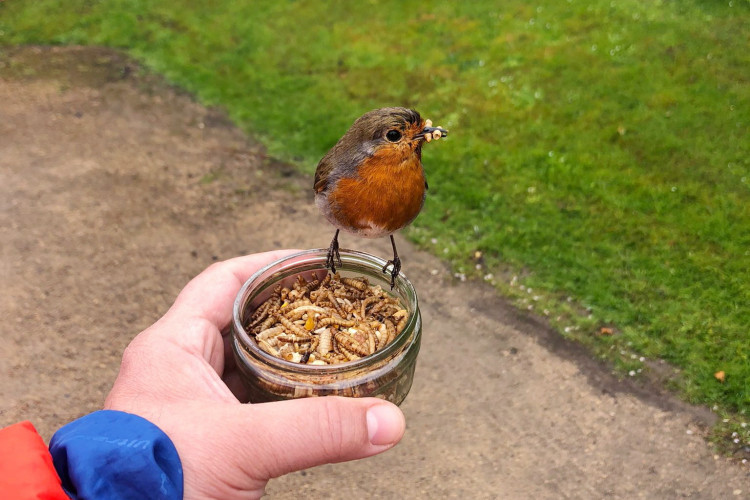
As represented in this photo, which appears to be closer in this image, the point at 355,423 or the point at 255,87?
the point at 355,423

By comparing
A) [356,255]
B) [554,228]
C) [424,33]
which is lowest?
[554,228]

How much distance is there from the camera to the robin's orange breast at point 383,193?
1.97 metres

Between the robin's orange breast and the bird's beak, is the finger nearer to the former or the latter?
the robin's orange breast

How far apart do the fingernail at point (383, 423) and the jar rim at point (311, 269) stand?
0.13 metres

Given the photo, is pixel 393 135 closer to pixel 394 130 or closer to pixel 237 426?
pixel 394 130

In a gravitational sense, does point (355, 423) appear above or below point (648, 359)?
above

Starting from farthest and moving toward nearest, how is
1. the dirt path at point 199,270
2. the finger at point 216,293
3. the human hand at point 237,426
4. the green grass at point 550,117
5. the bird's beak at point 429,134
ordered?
the green grass at point 550,117 → the dirt path at point 199,270 → the finger at point 216,293 → the bird's beak at point 429,134 → the human hand at point 237,426

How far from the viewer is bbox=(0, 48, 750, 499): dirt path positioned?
3479 millimetres

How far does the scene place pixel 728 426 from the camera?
11.8 feet

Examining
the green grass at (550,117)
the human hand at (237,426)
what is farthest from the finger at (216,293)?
the green grass at (550,117)

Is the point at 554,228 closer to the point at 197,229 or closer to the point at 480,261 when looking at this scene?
the point at 480,261

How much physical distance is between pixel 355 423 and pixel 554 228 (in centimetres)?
336

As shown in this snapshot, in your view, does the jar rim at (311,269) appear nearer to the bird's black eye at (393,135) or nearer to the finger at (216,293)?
the finger at (216,293)

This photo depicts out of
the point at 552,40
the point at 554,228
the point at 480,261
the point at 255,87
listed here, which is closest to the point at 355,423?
the point at 480,261
